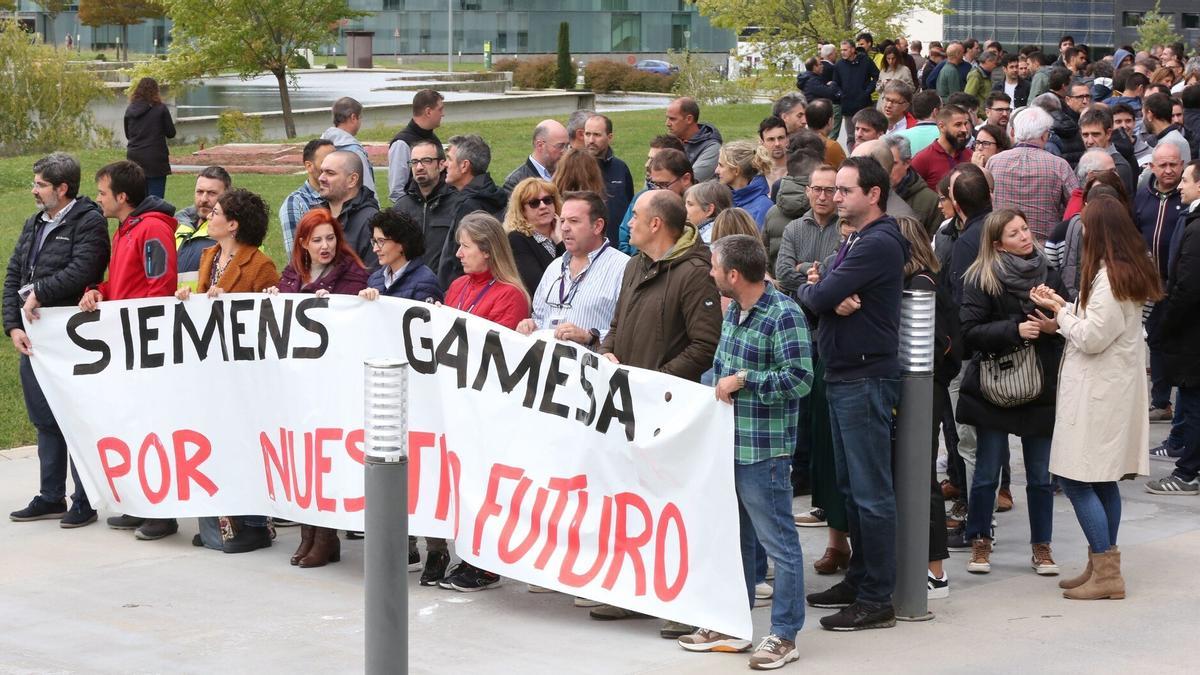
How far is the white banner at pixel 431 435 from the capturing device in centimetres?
712

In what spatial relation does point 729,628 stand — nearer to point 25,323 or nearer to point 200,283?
point 200,283

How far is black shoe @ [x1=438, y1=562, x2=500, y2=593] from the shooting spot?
8062 mm

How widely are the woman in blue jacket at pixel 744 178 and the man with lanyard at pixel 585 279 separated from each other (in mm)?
2173

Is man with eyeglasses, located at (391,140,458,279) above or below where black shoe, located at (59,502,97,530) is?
above

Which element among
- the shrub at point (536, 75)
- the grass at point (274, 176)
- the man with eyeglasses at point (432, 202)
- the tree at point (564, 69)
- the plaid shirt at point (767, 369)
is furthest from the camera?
the shrub at point (536, 75)

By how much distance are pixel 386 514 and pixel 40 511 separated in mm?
4702

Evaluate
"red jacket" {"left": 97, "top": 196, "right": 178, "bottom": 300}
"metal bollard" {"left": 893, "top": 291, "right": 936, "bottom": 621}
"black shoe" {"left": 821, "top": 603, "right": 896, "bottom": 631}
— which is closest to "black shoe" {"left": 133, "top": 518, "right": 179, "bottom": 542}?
"red jacket" {"left": 97, "top": 196, "right": 178, "bottom": 300}

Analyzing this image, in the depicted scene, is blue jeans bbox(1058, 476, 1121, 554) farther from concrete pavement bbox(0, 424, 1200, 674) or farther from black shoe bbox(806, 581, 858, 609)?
black shoe bbox(806, 581, 858, 609)

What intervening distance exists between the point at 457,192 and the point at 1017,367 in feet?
12.8

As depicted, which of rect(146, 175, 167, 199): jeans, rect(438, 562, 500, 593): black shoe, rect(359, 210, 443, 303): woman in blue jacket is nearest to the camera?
rect(438, 562, 500, 593): black shoe

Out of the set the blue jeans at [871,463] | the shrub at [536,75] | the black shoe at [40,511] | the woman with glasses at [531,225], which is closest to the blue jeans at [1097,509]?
the blue jeans at [871,463]

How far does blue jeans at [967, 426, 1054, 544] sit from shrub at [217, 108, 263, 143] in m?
26.0

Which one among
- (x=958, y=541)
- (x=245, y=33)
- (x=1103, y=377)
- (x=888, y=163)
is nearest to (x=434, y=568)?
(x=958, y=541)

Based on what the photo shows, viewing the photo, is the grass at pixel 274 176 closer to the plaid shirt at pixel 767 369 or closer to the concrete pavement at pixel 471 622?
the concrete pavement at pixel 471 622
